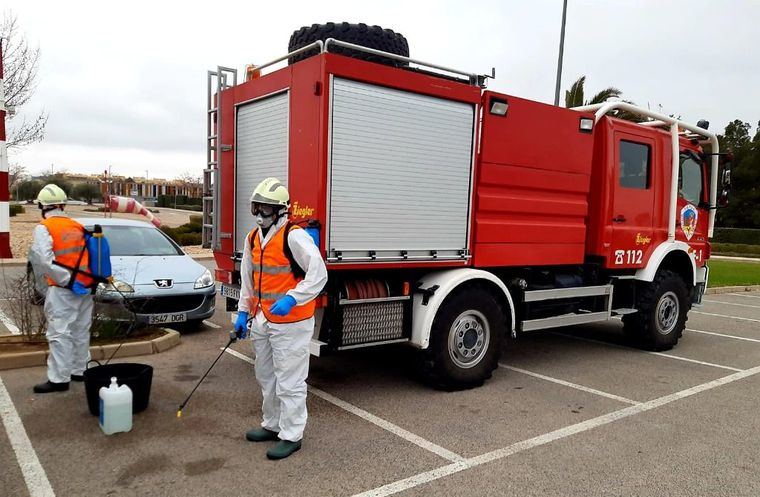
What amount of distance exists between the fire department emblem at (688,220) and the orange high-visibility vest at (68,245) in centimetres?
710

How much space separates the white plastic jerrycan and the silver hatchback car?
2.31 metres

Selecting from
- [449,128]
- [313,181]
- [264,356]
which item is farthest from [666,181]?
[264,356]

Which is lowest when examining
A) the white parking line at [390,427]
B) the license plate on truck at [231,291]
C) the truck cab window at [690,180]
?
the white parking line at [390,427]

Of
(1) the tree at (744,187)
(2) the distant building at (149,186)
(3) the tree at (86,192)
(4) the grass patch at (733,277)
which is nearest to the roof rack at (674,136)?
(4) the grass patch at (733,277)

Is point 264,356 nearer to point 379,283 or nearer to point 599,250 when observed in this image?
point 379,283

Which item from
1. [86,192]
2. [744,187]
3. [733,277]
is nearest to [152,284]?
[733,277]

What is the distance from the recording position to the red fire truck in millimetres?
4672

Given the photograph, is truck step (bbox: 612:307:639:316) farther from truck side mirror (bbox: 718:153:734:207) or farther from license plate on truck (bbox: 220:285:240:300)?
license plate on truck (bbox: 220:285:240:300)

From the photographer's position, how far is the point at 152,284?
277 inches

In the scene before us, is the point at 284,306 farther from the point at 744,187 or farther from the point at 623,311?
the point at 744,187

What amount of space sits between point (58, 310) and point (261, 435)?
86.3 inches

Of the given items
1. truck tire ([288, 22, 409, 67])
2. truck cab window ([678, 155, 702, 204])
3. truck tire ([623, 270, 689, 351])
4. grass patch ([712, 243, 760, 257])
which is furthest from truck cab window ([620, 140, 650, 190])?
grass patch ([712, 243, 760, 257])

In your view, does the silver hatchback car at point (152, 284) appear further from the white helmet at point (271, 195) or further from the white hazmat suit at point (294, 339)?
the white helmet at point (271, 195)

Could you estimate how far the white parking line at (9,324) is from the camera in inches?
268
